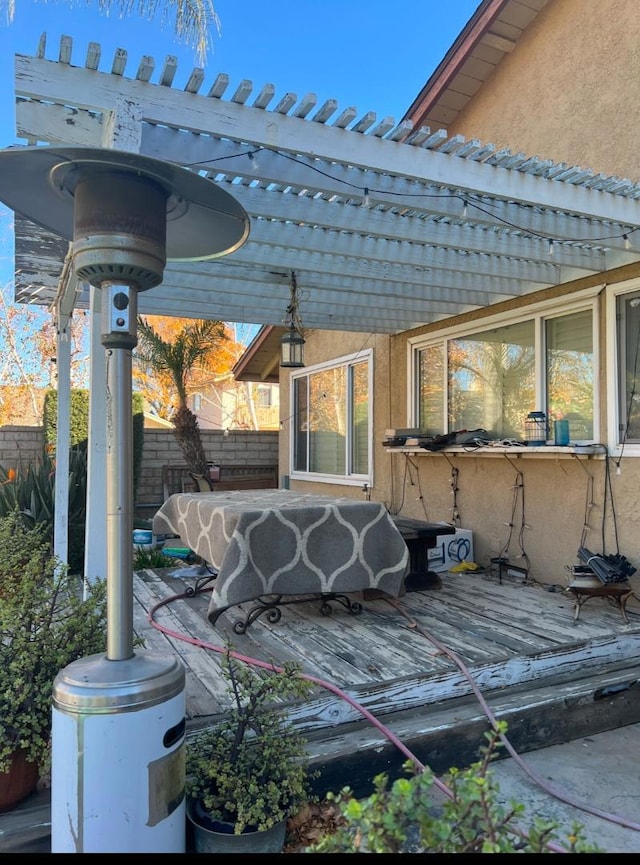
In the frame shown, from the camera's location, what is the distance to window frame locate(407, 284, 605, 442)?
439cm

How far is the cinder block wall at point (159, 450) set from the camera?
8.95 metres

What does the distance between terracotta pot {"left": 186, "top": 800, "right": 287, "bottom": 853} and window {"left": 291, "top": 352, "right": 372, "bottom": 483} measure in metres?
5.36

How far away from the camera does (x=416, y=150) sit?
9.41 ft

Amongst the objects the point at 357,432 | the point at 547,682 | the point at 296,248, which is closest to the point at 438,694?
the point at 547,682

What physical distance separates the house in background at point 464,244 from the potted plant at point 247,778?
4.54ft

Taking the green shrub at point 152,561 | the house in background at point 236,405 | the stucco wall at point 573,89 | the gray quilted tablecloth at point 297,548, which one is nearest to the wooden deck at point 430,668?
the gray quilted tablecloth at point 297,548

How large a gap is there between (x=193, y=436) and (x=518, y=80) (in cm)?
681

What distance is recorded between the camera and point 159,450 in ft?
33.8

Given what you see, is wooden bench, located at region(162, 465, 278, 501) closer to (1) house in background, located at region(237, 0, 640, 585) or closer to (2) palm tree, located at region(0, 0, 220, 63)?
(1) house in background, located at region(237, 0, 640, 585)

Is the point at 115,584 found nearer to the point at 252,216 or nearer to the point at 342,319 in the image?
the point at 252,216

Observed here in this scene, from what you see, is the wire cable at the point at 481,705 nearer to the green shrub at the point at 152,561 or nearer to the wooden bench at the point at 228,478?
the green shrub at the point at 152,561

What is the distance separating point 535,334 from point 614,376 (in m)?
0.92

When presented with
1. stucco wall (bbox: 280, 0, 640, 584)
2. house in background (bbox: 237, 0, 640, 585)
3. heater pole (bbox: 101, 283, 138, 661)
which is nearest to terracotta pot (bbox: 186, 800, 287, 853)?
heater pole (bbox: 101, 283, 138, 661)

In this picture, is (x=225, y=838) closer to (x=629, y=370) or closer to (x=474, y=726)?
(x=474, y=726)
